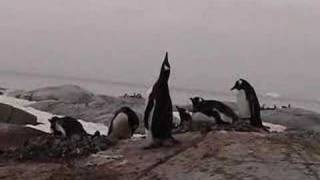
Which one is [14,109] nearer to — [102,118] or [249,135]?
[102,118]

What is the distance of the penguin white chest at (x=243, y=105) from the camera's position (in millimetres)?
11847

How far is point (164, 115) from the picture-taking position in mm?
8312

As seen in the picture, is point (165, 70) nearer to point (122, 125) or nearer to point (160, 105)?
point (160, 105)

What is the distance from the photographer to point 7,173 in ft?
22.9

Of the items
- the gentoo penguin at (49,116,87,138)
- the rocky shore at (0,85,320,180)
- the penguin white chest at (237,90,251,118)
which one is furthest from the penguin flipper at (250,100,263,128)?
the gentoo penguin at (49,116,87,138)

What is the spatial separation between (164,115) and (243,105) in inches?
158

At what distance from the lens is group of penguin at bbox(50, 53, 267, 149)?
8.11 meters

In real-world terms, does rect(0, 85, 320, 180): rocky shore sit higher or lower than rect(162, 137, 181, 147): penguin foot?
lower

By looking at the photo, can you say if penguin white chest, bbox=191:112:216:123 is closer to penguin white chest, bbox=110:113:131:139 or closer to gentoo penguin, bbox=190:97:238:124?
gentoo penguin, bbox=190:97:238:124

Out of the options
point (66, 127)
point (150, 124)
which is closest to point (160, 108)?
point (150, 124)

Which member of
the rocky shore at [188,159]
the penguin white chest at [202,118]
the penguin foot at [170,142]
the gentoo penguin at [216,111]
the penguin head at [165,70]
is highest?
the penguin head at [165,70]

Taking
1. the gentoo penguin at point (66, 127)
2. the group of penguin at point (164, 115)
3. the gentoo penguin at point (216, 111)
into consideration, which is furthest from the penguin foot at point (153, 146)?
the gentoo penguin at point (66, 127)

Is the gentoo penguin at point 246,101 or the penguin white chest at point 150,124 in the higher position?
the gentoo penguin at point 246,101

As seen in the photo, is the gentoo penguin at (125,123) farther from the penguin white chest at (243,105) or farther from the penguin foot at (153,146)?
the penguin foot at (153,146)
